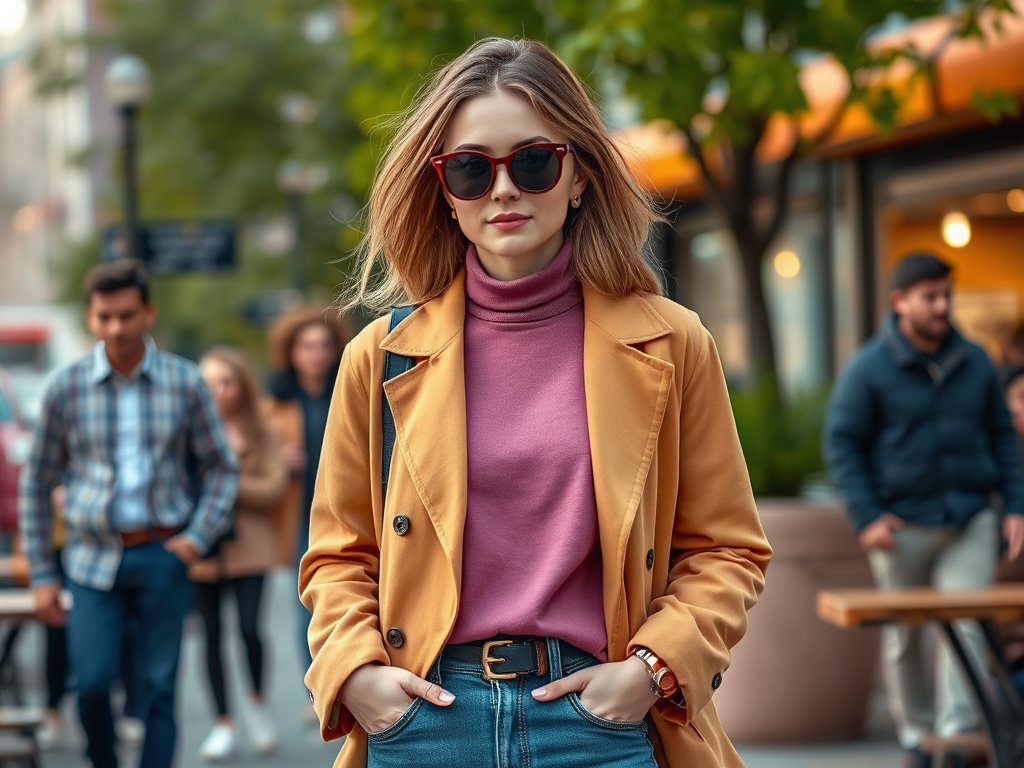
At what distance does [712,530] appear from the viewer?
263 cm

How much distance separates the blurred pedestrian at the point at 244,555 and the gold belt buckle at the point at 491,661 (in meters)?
5.38

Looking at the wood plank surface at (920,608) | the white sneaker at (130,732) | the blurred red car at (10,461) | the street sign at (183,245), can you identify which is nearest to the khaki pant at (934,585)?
the wood plank surface at (920,608)

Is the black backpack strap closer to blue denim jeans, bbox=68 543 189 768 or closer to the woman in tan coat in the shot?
the woman in tan coat

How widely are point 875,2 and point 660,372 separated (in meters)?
5.92

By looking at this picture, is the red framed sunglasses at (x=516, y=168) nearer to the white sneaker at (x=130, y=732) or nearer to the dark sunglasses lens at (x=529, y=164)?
the dark sunglasses lens at (x=529, y=164)

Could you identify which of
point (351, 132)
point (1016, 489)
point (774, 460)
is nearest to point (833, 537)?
point (774, 460)

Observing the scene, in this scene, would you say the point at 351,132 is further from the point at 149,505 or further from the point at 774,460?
the point at 149,505

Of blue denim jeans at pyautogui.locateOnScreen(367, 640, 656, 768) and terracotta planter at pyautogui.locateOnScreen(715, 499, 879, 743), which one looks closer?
blue denim jeans at pyautogui.locateOnScreen(367, 640, 656, 768)

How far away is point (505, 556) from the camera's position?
8.21ft

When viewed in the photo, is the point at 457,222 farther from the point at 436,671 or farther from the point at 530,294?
the point at 436,671

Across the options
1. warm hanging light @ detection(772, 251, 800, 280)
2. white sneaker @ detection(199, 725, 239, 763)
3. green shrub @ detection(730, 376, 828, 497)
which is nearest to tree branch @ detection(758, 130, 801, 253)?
green shrub @ detection(730, 376, 828, 497)

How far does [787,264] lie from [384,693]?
12115mm

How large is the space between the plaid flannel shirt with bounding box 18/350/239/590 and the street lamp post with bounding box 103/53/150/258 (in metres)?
6.96

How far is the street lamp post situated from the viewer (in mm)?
12742
